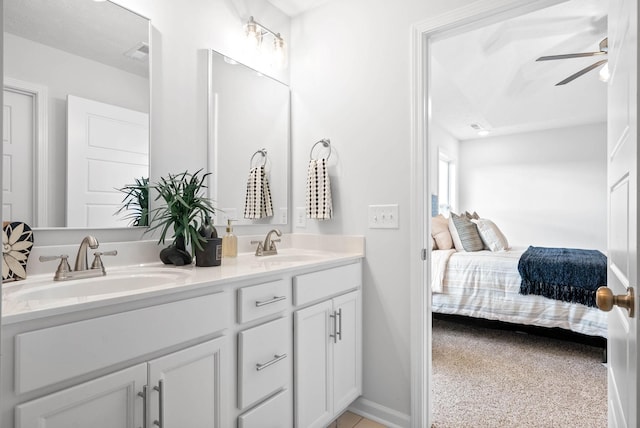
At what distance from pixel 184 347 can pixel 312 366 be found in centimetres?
67

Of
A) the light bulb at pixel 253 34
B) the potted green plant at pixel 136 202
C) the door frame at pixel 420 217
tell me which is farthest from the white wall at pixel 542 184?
the potted green plant at pixel 136 202

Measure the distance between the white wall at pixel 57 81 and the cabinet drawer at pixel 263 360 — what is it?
2.79 feet

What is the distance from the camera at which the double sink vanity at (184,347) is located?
87 centimetres

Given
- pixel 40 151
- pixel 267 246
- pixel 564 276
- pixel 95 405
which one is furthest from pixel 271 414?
pixel 564 276

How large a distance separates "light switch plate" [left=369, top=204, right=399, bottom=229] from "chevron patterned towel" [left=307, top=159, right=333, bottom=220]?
0.25 m

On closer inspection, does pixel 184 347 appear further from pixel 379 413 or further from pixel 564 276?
pixel 564 276

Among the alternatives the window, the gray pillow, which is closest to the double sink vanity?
the gray pillow

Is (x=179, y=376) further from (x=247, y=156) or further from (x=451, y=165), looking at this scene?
(x=451, y=165)

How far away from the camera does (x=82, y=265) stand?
53.2 inches

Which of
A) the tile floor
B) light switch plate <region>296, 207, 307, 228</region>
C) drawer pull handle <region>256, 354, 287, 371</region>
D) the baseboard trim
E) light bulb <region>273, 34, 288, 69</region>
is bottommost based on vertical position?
the tile floor

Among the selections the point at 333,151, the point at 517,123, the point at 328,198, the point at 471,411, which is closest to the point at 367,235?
the point at 328,198

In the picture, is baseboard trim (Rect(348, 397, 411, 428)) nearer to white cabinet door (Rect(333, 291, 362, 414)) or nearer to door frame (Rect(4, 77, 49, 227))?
white cabinet door (Rect(333, 291, 362, 414))

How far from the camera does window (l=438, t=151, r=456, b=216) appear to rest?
554cm

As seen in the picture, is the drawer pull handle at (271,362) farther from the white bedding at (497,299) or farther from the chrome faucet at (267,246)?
the white bedding at (497,299)
